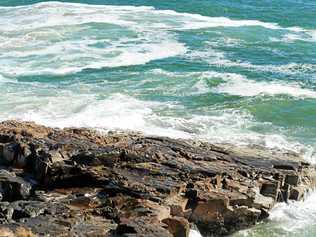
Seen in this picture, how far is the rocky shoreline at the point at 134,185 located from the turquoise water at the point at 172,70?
1488mm

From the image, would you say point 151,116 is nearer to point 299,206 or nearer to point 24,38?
point 299,206

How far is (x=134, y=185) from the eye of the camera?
23.6 meters

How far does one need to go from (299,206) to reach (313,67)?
74.2 ft

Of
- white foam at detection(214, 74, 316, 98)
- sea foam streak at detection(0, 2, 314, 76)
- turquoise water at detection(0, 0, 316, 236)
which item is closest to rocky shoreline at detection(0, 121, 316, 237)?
turquoise water at detection(0, 0, 316, 236)

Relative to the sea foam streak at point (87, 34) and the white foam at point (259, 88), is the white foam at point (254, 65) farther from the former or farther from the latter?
the white foam at point (259, 88)

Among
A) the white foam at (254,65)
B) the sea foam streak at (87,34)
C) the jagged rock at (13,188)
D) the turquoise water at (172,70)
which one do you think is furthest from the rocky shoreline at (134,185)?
the sea foam streak at (87,34)

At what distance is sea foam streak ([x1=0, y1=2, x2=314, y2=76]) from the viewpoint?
48.1 meters

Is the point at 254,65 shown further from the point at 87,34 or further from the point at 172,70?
the point at 87,34

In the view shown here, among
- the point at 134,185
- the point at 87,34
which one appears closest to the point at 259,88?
the point at 87,34

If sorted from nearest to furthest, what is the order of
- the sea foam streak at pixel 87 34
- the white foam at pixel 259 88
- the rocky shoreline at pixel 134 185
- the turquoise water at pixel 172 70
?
1. the rocky shoreline at pixel 134 185
2. the turquoise water at pixel 172 70
3. the white foam at pixel 259 88
4. the sea foam streak at pixel 87 34

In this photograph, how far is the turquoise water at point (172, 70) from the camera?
35375 millimetres

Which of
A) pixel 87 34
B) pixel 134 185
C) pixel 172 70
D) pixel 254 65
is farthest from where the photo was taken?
pixel 87 34

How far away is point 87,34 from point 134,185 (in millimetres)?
Result: 35024

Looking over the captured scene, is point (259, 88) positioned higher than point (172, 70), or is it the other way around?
point (172, 70)
